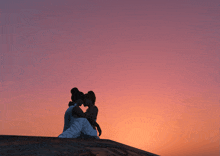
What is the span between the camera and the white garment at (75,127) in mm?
6981

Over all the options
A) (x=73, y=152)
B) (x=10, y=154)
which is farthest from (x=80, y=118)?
(x=10, y=154)

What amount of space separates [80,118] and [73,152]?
273 cm

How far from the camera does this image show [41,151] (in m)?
4.41

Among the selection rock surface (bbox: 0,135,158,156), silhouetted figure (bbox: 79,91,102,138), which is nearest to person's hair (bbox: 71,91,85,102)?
silhouetted figure (bbox: 79,91,102,138)

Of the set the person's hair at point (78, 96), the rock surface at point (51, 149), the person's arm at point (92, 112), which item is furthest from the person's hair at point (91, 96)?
the rock surface at point (51, 149)

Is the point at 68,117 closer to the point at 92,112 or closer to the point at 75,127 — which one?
the point at 75,127

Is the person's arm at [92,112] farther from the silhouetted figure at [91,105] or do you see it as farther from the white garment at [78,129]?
the white garment at [78,129]

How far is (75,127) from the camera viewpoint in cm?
709

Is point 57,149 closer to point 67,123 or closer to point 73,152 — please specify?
point 73,152

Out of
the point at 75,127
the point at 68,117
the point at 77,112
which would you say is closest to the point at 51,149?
the point at 75,127

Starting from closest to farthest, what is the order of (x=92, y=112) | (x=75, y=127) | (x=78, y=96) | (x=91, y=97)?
(x=75, y=127), (x=78, y=96), (x=92, y=112), (x=91, y=97)

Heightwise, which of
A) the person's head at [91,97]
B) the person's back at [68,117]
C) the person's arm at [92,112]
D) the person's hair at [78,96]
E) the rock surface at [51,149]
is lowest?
the rock surface at [51,149]

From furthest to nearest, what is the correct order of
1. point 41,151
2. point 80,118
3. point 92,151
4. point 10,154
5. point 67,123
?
point 67,123 → point 80,118 → point 92,151 → point 41,151 → point 10,154

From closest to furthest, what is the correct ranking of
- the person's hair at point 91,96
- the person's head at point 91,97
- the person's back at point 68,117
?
the person's back at point 68,117 < the person's head at point 91,97 < the person's hair at point 91,96
